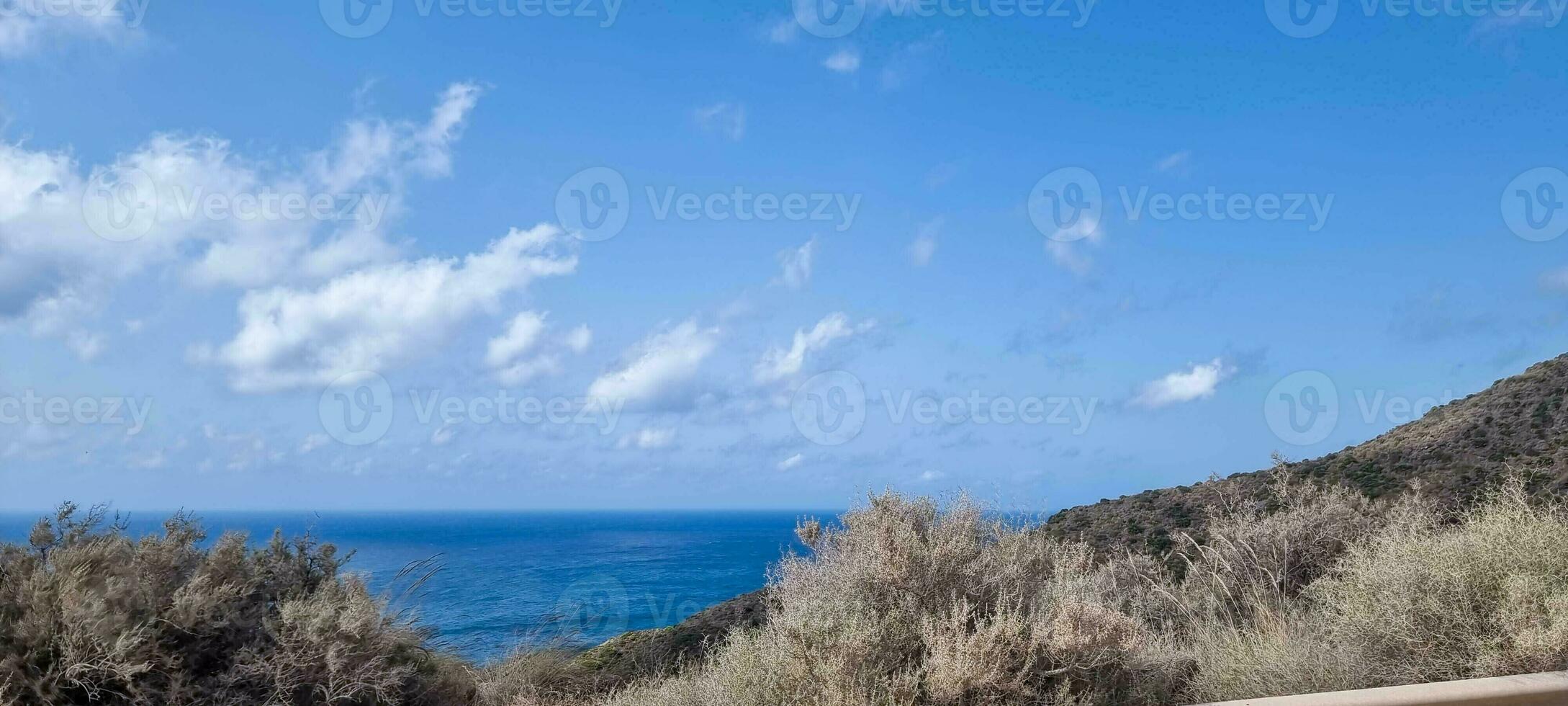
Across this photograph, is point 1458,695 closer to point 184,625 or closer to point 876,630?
point 876,630

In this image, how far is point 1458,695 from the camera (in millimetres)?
4664

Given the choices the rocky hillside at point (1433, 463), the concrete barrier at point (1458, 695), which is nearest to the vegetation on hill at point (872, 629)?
the concrete barrier at point (1458, 695)

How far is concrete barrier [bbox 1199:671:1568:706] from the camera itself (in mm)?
4523

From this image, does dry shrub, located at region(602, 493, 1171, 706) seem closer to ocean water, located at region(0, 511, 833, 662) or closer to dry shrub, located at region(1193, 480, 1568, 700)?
dry shrub, located at region(1193, 480, 1568, 700)

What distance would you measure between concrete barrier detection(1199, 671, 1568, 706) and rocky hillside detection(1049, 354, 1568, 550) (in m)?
10.5

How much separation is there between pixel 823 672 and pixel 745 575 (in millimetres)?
40203

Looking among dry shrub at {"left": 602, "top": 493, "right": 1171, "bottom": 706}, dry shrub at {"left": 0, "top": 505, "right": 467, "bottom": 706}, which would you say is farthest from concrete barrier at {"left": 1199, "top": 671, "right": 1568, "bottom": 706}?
dry shrub at {"left": 0, "top": 505, "right": 467, "bottom": 706}

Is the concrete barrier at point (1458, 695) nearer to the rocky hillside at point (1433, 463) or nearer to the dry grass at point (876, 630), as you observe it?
the dry grass at point (876, 630)

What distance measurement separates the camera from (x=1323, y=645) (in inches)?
242

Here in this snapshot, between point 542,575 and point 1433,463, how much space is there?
3337cm

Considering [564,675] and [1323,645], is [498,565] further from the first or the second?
[1323,645]

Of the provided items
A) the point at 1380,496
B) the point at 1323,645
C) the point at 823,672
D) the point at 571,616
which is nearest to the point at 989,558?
the point at 823,672

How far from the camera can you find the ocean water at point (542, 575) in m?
6.66

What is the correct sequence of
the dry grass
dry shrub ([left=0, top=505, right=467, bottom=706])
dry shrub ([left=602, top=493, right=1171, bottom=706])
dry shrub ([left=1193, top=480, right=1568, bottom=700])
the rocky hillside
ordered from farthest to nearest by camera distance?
the rocky hillside
dry shrub ([left=1193, top=480, right=1568, bottom=700])
dry shrub ([left=602, top=493, right=1171, bottom=706])
the dry grass
dry shrub ([left=0, top=505, right=467, bottom=706])
